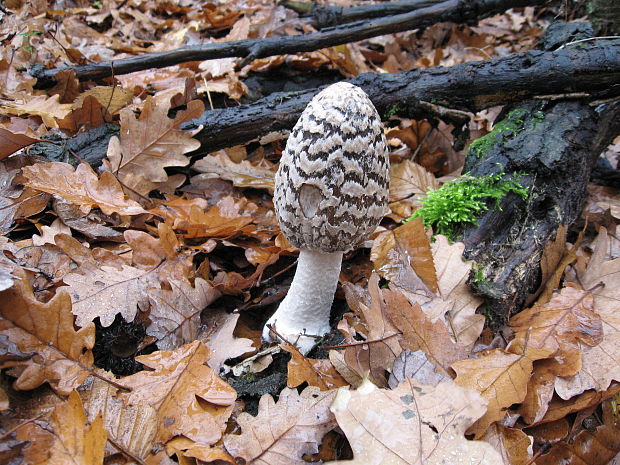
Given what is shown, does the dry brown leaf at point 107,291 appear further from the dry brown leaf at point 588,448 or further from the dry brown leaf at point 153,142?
the dry brown leaf at point 588,448

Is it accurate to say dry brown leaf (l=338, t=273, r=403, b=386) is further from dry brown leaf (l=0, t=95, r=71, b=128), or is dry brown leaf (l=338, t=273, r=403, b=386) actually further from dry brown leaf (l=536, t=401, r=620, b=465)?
dry brown leaf (l=0, t=95, r=71, b=128)

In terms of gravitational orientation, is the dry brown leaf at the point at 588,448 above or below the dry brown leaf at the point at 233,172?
below

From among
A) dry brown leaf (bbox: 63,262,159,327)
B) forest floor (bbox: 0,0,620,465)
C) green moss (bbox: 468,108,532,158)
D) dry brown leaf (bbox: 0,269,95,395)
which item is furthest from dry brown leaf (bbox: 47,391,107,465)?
green moss (bbox: 468,108,532,158)

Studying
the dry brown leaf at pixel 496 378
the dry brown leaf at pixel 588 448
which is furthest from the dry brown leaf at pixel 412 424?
the dry brown leaf at pixel 588 448

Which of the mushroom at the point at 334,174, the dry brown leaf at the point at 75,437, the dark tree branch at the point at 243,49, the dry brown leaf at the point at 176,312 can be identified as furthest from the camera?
the dark tree branch at the point at 243,49

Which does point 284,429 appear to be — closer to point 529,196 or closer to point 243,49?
point 529,196

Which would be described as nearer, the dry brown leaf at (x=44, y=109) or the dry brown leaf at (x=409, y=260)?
the dry brown leaf at (x=409, y=260)

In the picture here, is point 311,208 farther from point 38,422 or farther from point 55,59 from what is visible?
point 55,59

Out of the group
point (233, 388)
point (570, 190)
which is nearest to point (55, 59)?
point (233, 388)
